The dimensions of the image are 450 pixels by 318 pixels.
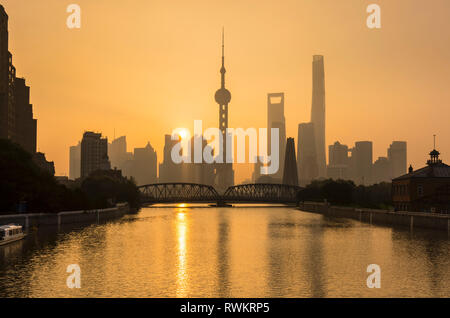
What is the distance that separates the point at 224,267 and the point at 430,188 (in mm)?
70639

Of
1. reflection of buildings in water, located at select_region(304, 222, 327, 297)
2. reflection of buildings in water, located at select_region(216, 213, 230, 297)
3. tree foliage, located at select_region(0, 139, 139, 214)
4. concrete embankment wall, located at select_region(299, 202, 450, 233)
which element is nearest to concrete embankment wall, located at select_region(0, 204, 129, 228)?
tree foliage, located at select_region(0, 139, 139, 214)

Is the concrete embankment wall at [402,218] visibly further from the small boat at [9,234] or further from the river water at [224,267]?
the small boat at [9,234]

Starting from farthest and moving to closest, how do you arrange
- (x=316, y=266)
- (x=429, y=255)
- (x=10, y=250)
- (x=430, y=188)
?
(x=430, y=188) → (x=10, y=250) → (x=429, y=255) → (x=316, y=266)

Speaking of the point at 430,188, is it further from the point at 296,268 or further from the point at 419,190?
the point at 296,268

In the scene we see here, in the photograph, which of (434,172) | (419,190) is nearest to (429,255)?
(419,190)

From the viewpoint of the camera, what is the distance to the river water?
36.7m

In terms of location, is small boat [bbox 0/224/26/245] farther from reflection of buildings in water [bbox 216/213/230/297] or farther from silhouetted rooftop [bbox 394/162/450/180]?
silhouetted rooftop [bbox 394/162/450/180]

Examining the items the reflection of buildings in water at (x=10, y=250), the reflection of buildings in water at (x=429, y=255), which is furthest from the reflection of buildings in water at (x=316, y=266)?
the reflection of buildings in water at (x=10, y=250)

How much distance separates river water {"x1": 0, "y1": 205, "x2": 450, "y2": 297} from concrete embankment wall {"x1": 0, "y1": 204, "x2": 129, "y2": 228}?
838 cm

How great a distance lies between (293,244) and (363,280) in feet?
101

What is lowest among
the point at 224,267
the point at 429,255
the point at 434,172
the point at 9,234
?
the point at 429,255

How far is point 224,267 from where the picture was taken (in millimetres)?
48062
